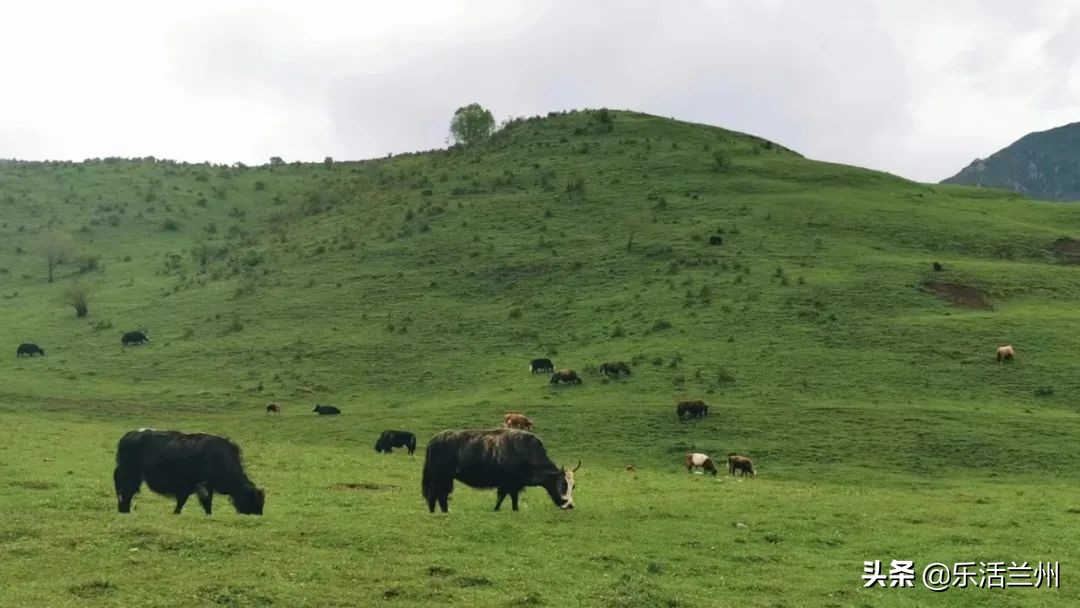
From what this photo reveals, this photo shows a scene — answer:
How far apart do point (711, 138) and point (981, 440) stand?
60581mm

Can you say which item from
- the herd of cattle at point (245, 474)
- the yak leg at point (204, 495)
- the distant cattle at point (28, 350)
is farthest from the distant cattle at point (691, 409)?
the distant cattle at point (28, 350)

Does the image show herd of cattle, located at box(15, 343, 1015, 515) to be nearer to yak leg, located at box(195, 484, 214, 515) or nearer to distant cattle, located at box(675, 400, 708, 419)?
yak leg, located at box(195, 484, 214, 515)

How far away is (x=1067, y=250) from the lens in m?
66.1

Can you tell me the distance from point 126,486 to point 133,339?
40.9m

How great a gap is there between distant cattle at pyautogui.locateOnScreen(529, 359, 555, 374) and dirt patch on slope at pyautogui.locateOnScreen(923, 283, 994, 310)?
77.6ft

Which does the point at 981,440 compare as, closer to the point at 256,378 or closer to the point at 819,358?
the point at 819,358

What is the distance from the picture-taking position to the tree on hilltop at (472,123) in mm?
107562

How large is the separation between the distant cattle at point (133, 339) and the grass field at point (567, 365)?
1.67 ft

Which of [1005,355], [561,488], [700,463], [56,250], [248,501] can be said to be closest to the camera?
[248,501]

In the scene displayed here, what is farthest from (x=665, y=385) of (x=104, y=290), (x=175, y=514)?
(x=104, y=290)

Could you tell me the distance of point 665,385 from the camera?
4400 centimetres

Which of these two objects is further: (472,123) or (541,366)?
(472,123)

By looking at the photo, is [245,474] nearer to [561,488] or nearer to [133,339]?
[561,488]

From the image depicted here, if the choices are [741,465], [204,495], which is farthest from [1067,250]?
[204,495]
